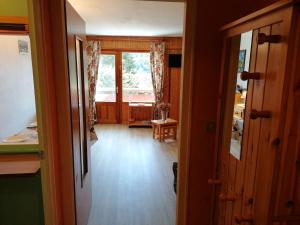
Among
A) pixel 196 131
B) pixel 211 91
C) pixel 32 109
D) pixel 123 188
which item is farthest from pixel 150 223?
pixel 32 109

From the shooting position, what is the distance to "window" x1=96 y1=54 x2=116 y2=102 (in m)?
6.28

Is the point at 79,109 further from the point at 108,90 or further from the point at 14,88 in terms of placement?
the point at 108,90

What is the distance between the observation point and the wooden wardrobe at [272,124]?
943 millimetres

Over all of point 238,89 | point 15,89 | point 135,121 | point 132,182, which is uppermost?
point 238,89

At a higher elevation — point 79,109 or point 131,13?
point 131,13

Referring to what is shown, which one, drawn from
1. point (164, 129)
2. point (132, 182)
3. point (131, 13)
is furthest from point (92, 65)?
point (132, 182)

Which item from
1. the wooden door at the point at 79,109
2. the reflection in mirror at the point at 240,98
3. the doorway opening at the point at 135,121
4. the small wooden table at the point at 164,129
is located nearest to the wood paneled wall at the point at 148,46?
the doorway opening at the point at 135,121

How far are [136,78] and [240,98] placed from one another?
5166mm

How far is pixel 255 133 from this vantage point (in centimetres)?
119

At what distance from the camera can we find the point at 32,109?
113 inches

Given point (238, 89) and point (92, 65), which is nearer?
point (238, 89)

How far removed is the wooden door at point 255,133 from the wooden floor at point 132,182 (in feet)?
3.68

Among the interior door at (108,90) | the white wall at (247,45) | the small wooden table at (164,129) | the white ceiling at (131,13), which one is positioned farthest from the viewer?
the interior door at (108,90)

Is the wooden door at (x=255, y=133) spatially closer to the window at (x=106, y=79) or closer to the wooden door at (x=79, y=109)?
the wooden door at (x=79, y=109)
